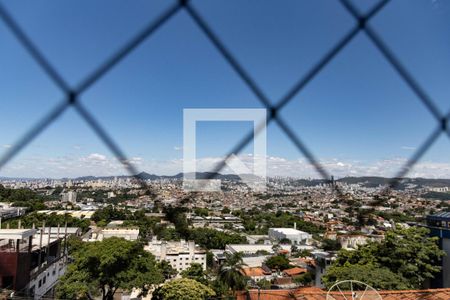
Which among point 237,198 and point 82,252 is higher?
point 237,198

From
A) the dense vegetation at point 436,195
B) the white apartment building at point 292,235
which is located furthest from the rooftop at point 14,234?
the white apartment building at point 292,235

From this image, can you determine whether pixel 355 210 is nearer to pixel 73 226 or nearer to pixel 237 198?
pixel 237 198

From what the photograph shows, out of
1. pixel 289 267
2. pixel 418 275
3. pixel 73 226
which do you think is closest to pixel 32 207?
pixel 73 226

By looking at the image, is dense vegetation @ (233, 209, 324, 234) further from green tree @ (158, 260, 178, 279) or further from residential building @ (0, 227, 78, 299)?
residential building @ (0, 227, 78, 299)

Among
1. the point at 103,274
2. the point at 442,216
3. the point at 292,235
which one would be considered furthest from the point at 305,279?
the point at 292,235

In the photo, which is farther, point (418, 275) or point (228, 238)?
point (228, 238)

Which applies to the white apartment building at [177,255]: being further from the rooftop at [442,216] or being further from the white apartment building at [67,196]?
the rooftop at [442,216]
